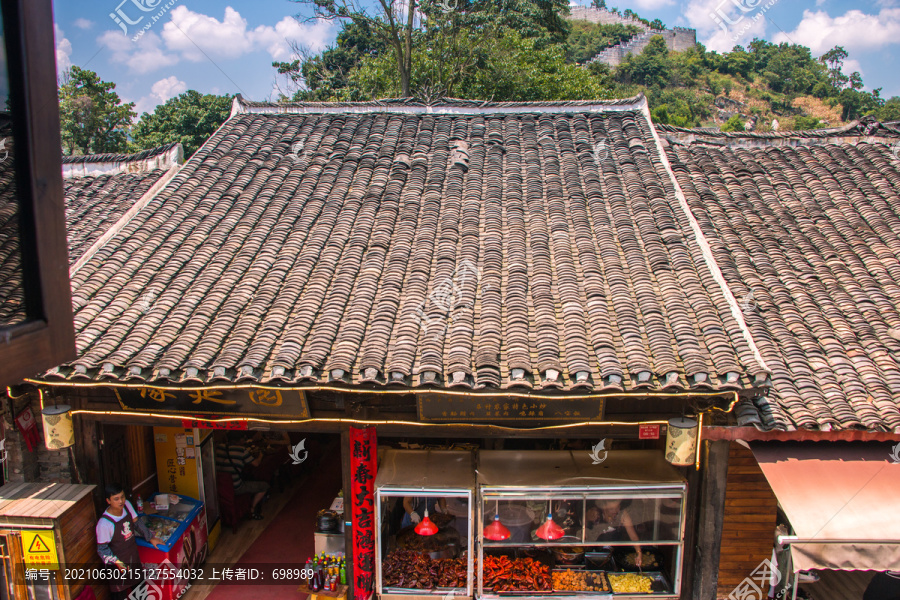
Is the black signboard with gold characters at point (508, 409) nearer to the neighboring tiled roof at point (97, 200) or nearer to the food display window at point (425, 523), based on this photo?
the food display window at point (425, 523)

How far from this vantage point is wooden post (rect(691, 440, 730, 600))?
671 centimetres

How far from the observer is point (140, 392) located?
657 centimetres

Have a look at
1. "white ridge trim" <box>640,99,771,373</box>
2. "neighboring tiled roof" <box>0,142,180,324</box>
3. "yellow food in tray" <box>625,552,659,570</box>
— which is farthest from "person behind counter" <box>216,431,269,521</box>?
"white ridge trim" <box>640,99,771,373</box>

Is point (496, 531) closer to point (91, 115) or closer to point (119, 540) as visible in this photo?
point (119, 540)

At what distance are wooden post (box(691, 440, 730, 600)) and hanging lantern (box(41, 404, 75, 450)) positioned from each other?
7.52 metres

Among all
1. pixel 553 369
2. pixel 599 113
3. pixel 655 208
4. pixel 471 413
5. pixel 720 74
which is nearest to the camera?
pixel 553 369

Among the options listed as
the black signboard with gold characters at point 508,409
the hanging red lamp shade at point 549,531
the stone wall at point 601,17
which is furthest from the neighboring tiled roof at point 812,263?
the stone wall at point 601,17

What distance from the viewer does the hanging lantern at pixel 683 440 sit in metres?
6.14

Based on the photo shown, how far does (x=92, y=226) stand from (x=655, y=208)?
9471mm

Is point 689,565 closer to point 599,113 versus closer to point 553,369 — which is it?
point 553,369

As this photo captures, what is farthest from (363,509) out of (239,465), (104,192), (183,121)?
(183,121)

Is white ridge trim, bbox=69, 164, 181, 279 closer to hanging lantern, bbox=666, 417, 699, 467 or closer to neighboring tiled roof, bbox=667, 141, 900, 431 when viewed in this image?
hanging lantern, bbox=666, 417, 699, 467

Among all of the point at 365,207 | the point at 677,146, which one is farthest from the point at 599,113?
the point at 365,207

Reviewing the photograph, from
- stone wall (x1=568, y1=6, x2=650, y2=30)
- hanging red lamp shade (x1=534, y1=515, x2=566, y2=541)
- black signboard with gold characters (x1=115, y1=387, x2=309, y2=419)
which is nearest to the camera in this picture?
black signboard with gold characters (x1=115, y1=387, x2=309, y2=419)
